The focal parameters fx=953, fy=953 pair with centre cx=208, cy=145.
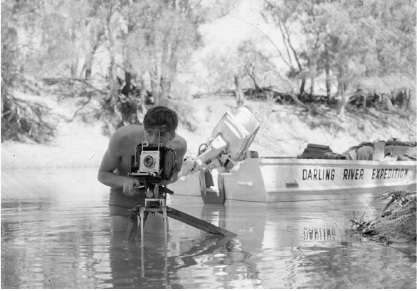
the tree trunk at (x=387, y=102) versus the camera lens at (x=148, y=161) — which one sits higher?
the tree trunk at (x=387, y=102)

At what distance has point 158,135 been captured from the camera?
22.7 ft

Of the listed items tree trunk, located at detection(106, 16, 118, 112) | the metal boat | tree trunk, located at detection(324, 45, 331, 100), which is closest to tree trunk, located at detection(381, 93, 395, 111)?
tree trunk, located at detection(324, 45, 331, 100)

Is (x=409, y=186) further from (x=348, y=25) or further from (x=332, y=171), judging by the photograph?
(x=348, y=25)

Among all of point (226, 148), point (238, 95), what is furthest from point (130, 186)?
point (238, 95)

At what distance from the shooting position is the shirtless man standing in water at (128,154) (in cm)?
692

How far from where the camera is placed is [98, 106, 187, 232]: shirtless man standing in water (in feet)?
22.7

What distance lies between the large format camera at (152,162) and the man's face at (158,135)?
0.15m

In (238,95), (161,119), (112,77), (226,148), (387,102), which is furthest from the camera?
(387,102)

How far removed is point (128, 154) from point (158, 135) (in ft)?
1.85

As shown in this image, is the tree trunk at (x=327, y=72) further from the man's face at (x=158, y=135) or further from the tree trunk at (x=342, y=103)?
the man's face at (x=158, y=135)

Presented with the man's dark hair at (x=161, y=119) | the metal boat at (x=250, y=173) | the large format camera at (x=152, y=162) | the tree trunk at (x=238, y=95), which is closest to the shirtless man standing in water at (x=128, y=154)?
the man's dark hair at (x=161, y=119)

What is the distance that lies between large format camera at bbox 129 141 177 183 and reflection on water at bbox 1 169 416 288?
635 millimetres

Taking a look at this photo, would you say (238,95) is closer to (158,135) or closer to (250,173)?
(250,173)

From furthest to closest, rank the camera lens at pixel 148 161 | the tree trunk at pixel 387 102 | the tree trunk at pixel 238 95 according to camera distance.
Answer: the tree trunk at pixel 387 102
the tree trunk at pixel 238 95
the camera lens at pixel 148 161
